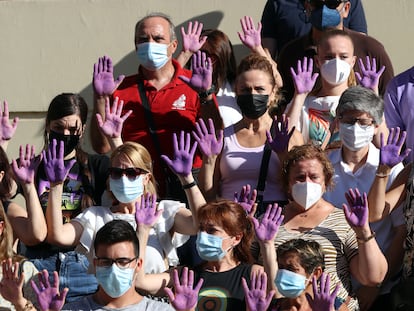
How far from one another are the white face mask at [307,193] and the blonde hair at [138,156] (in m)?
0.88

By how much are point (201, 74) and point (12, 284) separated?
2.16 meters

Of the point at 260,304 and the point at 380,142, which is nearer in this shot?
the point at 260,304

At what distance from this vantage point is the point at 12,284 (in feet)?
22.6

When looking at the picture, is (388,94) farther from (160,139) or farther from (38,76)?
(38,76)

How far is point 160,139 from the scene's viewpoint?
336 inches

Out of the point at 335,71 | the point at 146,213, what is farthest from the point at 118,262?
the point at 335,71

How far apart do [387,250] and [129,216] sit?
1527 millimetres

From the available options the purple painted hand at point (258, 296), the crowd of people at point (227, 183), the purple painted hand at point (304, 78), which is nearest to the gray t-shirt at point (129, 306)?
the crowd of people at point (227, 183)

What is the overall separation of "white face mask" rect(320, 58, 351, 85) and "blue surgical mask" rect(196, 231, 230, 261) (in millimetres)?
1682

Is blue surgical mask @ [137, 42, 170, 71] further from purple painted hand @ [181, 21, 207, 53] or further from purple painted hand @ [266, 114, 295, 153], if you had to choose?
purple painted hand @ [266, 114, 295, 153]

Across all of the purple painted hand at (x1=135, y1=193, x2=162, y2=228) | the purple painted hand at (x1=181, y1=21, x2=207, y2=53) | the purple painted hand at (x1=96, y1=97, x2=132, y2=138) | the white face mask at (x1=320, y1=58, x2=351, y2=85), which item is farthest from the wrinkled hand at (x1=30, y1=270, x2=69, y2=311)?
the purple painted hand at (x1=181, y1=21, x2=207, y2=53)

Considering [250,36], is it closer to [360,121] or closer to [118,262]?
[360,121]

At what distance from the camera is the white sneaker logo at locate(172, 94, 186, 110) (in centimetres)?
862

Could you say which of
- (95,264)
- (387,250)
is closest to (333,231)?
(387,250)
